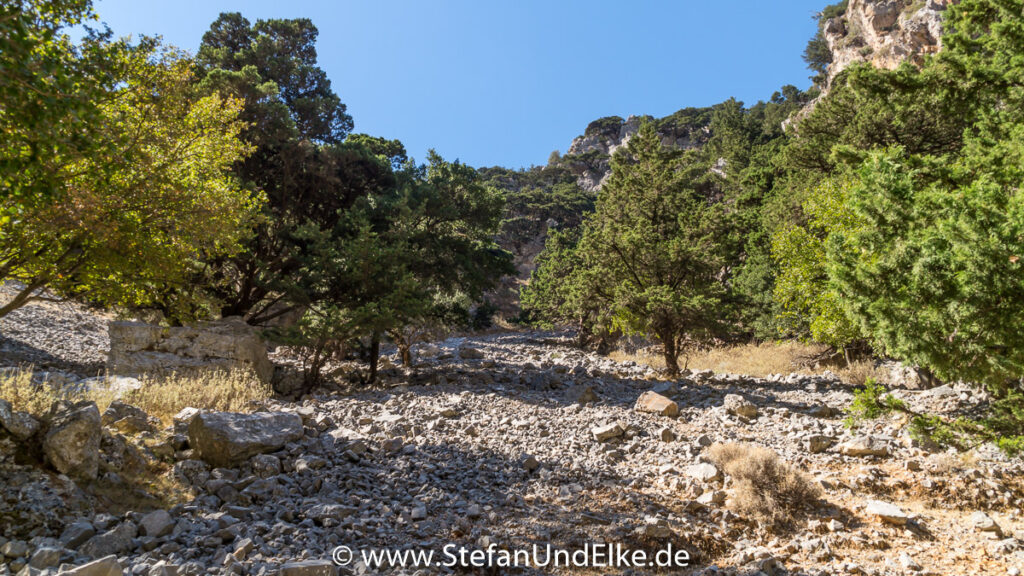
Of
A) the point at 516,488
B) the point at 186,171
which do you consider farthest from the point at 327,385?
the point at 516,488

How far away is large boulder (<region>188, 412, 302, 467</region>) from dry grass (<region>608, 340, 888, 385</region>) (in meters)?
12.8

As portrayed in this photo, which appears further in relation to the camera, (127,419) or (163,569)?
(127,419)

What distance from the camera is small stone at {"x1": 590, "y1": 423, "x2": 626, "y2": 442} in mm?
7637

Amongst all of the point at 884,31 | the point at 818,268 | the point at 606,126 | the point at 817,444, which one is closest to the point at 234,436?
the point at 817,444

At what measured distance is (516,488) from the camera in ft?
18.9

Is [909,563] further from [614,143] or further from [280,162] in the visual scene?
[614,143]

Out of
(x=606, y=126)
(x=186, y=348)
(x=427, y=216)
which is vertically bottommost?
(x=186, y=348)

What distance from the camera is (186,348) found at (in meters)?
12.6

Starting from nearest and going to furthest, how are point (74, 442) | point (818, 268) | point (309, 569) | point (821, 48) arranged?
point (309, 569) < point (74, 442) < point (818, 268) < point (821, 48)

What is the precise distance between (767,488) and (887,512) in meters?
1.13

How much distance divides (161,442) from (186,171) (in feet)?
14.1

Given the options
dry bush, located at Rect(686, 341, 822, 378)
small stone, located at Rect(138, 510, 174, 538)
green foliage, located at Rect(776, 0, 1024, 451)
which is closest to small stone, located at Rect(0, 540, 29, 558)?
small stone, located at Rect(138, 510, 174, 538)

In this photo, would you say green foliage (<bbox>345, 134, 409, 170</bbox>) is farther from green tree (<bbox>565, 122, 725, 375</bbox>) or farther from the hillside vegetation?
green tree (<bbox>565, 122, 725, 375</bbox>)

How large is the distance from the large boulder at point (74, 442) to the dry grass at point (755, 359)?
48.1 ft
